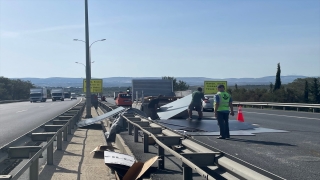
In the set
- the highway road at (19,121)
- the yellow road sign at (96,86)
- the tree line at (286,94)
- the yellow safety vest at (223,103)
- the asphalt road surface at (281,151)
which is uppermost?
the yellow road sign at (96,86)

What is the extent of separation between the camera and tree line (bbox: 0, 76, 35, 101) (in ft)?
375

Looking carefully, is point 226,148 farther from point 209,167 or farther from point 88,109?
point 88,109

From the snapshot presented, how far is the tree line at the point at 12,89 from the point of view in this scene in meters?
114

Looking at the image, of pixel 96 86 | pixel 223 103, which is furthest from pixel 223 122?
pixel 96 86

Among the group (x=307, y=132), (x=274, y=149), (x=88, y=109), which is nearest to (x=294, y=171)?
(x=274, y=149)

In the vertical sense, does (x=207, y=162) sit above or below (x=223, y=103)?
below

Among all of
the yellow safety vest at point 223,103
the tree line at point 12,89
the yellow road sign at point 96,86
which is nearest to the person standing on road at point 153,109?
the yellow safety vest at point 223,103

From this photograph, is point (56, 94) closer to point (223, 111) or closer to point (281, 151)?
point (223, 111)

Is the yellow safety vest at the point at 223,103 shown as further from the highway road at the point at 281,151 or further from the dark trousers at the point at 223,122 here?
the highway road at the point at 281,151

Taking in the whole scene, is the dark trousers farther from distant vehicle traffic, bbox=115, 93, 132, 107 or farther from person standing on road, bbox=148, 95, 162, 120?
distant vehicle traffic, bbox=115, 93, 132, 107

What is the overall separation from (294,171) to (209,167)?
12.9 ft

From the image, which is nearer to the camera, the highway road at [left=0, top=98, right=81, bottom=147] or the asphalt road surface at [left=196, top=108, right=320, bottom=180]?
the asphalt road surface at [left=196, top=108, right=320, bottom=180]

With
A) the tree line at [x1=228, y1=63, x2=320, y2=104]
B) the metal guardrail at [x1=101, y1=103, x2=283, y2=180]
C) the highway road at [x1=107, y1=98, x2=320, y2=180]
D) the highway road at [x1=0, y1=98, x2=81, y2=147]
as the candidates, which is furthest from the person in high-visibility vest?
the tree line at [x1=228, y1=63, x2=320, y2=104]

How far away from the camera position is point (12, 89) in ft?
404
